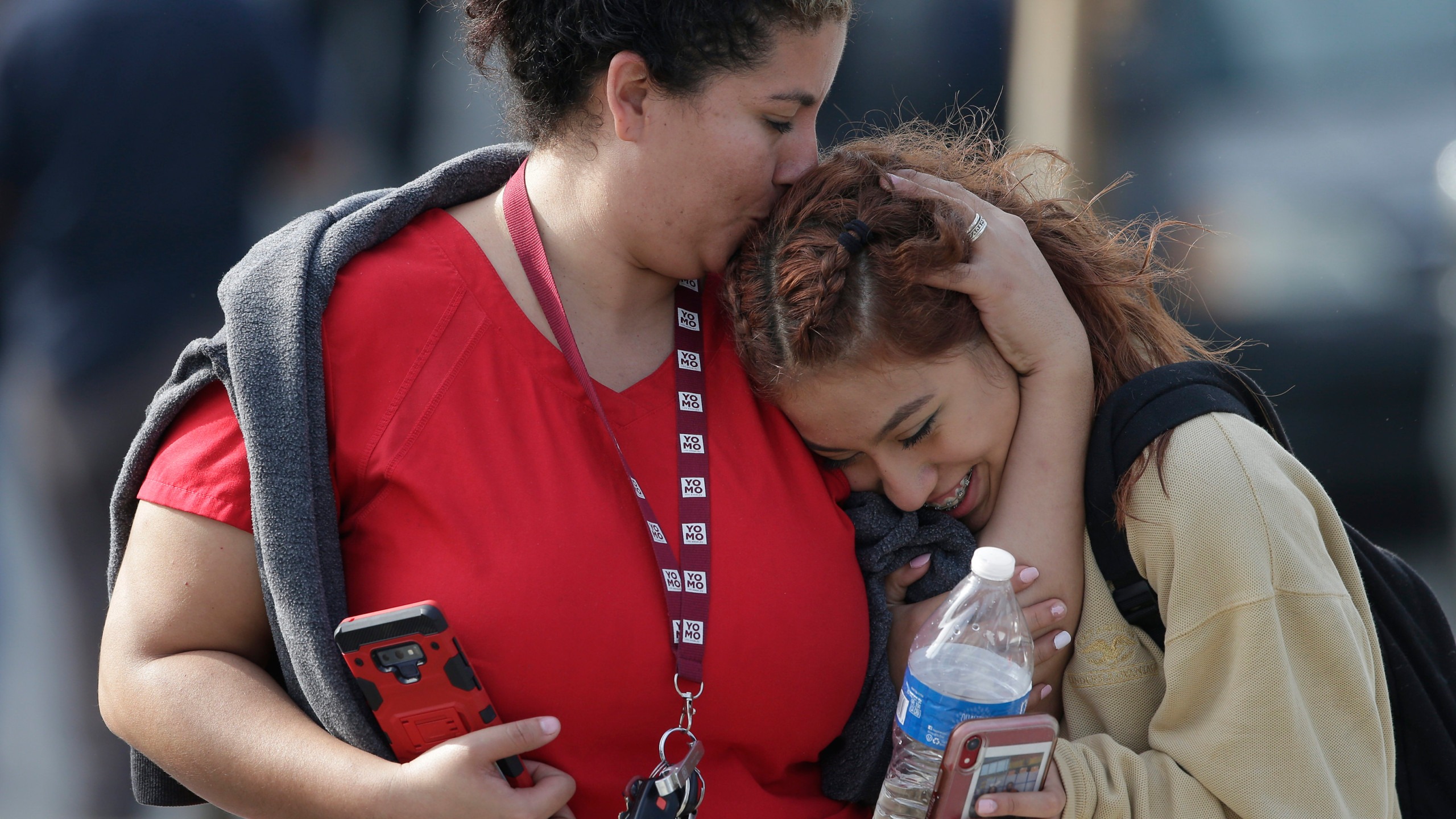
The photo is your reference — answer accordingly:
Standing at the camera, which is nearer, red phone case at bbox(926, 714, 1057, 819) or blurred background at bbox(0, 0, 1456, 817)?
red phone case at bbox(926, 714, 1057, 819)

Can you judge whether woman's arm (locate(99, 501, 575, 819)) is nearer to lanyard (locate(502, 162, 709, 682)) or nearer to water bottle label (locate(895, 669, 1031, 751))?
lanyard (locate(502, 162, 709, 682))

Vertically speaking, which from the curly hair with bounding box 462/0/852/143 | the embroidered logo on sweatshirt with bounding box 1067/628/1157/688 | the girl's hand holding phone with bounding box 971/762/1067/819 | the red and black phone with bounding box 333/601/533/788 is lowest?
the girl's hand holding phone with bounding box 971/762/1067/819

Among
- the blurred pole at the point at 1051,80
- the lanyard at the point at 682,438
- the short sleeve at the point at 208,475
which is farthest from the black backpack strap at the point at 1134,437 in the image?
the blurred pole at the point at 1051,80

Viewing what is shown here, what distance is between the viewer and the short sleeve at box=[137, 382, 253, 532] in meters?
1.33

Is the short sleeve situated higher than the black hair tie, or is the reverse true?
the black hair tie

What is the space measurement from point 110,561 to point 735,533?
89cm

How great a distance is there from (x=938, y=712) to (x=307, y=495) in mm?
819

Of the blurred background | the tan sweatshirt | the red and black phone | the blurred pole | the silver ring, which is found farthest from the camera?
the blurred pole

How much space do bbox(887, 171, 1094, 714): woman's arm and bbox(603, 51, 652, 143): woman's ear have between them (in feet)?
1.25

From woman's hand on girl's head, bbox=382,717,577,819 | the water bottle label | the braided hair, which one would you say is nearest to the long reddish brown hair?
the braided hair

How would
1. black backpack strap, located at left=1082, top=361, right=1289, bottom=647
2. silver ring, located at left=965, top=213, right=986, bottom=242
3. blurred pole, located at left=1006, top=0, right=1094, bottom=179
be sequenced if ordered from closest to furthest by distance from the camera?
1. black backpack strap, located at left=1082, top=361, right=1289, bottom=647
2. silver ring, located at left=965, top=213, right=986, bottom=242
3. blurred pole, located at left=1006, top=0, right=1094, bottom=179

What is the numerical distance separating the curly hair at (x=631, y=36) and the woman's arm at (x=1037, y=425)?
0.30 metres

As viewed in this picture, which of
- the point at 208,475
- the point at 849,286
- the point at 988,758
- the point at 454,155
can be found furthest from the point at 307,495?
the point at 454,155

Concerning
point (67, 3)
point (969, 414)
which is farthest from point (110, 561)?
point (67, 3)
